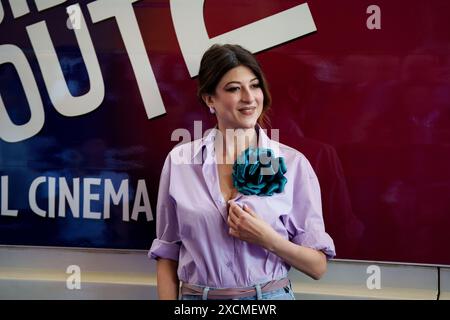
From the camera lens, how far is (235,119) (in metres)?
1.54

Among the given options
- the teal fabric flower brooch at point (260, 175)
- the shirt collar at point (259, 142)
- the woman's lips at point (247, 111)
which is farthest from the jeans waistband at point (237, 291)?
the woman's lips at point (247, 111)

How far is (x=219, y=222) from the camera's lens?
1.49m

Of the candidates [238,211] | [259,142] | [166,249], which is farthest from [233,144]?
[166,249]

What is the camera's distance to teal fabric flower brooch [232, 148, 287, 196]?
1.49 metres

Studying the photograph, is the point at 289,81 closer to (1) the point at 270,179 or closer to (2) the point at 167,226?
(1) the point at 270,179

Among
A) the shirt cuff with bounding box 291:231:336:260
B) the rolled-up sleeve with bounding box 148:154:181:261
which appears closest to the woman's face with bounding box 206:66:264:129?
the rolled-up sleeve with bounding box 148:154:181:261

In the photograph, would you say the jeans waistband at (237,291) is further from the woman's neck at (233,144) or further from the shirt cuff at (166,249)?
the woman's neck at (233,144)

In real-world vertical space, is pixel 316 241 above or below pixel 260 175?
below

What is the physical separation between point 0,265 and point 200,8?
1.14 m

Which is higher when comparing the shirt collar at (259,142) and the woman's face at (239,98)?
the woman's face at (239,98)

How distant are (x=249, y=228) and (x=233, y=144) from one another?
0.95ft

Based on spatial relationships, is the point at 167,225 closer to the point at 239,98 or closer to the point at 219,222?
the point at 219,222

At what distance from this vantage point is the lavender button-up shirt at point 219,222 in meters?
1.49

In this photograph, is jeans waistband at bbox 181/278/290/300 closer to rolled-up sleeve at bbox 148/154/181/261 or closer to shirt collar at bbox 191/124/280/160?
rolled-up sleeve at bbox 148/154/181/261
